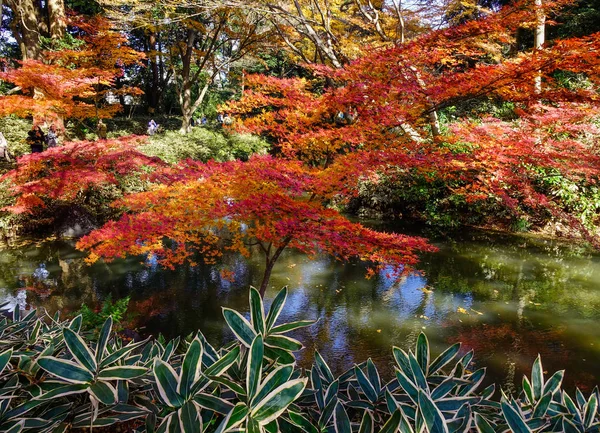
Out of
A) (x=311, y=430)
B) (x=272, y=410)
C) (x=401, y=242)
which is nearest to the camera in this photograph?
(x=272, y=410)

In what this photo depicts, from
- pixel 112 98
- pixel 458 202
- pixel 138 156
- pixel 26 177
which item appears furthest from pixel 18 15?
pixel 112 98

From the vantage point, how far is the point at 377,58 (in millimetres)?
4531

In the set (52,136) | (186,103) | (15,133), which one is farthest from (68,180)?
(186,103)

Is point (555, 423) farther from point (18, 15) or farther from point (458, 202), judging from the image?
point (18, 15)

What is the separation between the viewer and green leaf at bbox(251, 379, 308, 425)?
2.71 feet

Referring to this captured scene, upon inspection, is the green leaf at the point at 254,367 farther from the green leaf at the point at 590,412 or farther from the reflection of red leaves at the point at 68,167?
the reflection of red leaves at the point at 68,167

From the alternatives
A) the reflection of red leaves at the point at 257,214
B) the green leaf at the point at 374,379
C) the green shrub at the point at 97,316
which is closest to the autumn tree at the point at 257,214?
the reflection of red leaves at the point at 257,214

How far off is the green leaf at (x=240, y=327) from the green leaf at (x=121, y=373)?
0.29 metres

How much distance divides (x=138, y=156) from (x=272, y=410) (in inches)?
295

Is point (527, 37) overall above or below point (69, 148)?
above

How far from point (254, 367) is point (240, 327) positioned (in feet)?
0.64

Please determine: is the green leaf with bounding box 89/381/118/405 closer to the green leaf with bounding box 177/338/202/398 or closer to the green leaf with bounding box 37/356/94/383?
the green leaf with bounding box 37/356/94/383

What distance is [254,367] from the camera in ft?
2.98

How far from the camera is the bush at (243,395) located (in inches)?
35.3
